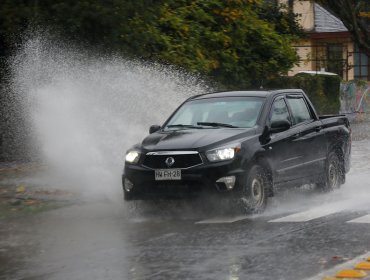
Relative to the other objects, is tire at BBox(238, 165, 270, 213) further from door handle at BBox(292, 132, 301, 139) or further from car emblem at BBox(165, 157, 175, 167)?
door handle at BBox(292, 132, 301, 139)

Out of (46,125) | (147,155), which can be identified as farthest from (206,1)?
(147,155)

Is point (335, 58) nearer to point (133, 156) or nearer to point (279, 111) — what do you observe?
point (279, 111)

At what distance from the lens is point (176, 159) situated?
1125cm

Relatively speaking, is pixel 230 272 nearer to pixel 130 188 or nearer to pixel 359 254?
pixel 359 254

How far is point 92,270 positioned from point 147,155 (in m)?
3.59

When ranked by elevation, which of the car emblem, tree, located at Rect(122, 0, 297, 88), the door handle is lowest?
the car emblem

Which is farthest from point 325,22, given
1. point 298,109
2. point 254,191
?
point 254,191

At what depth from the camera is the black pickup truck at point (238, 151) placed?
1117 cm

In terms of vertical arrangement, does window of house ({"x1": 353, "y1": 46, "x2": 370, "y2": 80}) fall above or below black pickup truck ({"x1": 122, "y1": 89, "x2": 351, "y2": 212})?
below

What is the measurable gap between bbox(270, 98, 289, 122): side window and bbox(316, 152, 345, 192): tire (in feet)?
3.82

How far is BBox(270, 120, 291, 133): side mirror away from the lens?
1219 centimetres

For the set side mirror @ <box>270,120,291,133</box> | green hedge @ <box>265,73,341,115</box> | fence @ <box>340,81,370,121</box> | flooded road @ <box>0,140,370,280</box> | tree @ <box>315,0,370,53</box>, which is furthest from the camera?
fence @ <box>340,81,370,121</box>

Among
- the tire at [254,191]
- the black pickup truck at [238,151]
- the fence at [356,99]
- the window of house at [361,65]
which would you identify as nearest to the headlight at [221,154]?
the black pickup truck at [238,151]

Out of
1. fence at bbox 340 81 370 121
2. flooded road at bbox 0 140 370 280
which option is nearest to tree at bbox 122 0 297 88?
flooded road at bbox 0 140 370 280
